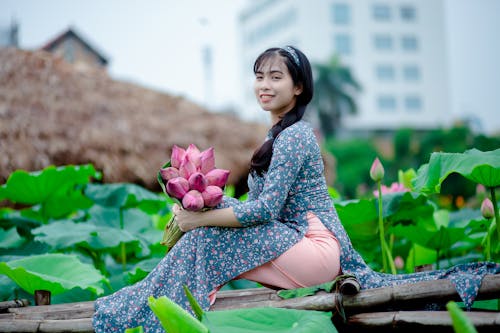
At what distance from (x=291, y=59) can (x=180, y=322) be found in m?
0.85

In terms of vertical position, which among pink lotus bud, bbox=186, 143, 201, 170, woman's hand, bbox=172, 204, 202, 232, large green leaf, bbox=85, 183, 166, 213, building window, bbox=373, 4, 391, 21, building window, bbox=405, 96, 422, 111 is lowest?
building window, bbox=405, 96, 422, 111

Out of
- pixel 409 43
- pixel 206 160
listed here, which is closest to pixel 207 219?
pixel 206 160

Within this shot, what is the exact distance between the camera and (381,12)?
33.2 meters

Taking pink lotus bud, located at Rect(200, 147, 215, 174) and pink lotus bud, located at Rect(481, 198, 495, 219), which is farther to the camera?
pink lotus bud, located at Rect(481, 198, 495, 219)

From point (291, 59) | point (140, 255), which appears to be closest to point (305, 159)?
point (291, 59)

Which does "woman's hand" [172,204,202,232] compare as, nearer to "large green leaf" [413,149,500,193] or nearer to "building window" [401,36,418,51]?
"large green leaf" [413,149,500,193]

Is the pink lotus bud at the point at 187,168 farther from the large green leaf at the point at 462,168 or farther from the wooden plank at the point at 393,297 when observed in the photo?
the large green leaf at the point at 462,168

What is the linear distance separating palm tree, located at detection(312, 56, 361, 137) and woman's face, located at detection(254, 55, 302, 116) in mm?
25318

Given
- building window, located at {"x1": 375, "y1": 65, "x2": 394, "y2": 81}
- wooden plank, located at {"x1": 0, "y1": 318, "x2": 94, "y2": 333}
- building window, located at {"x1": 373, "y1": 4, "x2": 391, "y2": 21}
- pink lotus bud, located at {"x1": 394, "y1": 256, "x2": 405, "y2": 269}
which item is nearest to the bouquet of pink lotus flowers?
wooden plank, located at {"x1": 0, "y1": 318, "x2": 94, "y2": 333}

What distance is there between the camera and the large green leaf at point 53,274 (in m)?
1.81

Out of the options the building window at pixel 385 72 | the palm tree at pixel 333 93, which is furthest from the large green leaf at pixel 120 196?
the building window at pixel 385 72

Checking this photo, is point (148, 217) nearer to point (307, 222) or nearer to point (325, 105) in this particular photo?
point (307, 222)

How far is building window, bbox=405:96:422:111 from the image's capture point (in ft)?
105

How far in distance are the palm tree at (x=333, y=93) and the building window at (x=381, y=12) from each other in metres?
7.10
